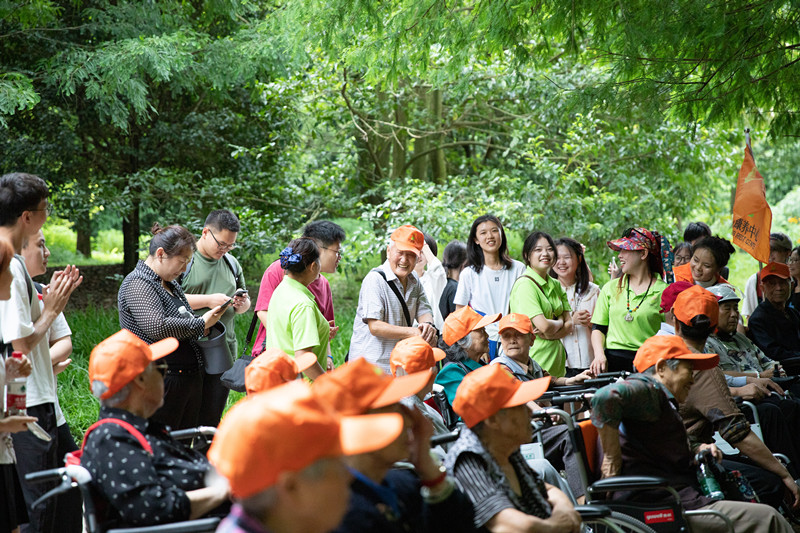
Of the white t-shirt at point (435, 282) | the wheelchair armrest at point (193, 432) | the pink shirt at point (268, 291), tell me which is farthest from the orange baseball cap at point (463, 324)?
the white t-shirt at point (435, 282)

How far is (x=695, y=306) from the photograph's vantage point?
4.38 meters

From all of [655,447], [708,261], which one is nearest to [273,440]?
[655,447]

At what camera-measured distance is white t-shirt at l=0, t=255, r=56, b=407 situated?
339 centimetres

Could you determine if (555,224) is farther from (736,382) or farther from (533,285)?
(736,382)

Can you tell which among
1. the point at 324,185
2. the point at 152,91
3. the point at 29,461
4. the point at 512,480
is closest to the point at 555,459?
the point at 512,480

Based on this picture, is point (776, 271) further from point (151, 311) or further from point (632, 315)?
point (151, 311)

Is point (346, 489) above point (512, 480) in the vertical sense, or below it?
above

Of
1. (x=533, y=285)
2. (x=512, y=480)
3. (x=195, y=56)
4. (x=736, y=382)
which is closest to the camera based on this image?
(x=512, y=480)

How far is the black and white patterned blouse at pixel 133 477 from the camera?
8.92ft

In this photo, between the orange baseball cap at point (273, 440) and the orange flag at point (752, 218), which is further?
the orange flag at point (752, 218)

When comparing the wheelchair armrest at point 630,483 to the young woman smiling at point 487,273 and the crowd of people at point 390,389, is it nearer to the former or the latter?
the crowd of people at point 390,389

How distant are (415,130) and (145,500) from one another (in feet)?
29.8

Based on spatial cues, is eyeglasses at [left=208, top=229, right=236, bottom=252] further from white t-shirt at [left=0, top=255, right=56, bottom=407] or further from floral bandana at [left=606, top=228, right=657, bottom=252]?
floral bandana at [left=606, top=228, right=657, bottom=252]

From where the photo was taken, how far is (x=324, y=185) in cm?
1126
